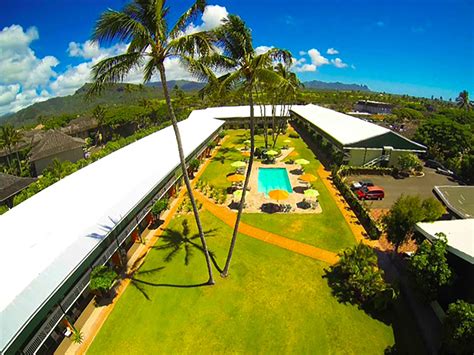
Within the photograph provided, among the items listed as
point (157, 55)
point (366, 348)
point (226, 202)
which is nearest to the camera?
point (157, 55)

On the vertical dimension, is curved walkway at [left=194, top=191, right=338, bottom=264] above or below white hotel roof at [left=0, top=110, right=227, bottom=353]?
below

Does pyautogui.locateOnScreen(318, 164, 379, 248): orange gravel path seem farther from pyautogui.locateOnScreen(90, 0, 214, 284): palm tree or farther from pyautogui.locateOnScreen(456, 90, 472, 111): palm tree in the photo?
pyautogui.locateOnScreen(456, 90, 472, 111): palm tree

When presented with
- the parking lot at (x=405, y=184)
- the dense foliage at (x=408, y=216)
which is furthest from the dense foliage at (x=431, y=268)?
the parking lot at (x=405, y=184)

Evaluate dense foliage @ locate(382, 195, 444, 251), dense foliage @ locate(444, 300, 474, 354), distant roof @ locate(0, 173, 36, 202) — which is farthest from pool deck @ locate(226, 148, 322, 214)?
distant roof @ locate(0, 173, 36, 202)

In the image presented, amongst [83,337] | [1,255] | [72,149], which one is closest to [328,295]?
[83,337]

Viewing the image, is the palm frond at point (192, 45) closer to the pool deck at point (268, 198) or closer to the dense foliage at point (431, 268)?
the dense foliage at point (431, 268)

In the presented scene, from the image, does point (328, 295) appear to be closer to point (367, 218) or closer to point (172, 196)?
point (367, 218)

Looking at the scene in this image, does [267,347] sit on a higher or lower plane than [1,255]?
lower
